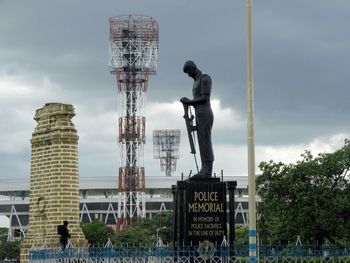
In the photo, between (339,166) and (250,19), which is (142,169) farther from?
(250,19)

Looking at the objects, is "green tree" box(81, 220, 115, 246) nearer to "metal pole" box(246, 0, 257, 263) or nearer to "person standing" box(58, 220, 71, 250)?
"person standing" box(58, 220, 71, 250)

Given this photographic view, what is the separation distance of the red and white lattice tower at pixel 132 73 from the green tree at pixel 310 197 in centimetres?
4268

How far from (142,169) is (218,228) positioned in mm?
64470

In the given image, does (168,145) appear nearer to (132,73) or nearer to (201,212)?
(132,73)

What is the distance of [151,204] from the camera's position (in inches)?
3841

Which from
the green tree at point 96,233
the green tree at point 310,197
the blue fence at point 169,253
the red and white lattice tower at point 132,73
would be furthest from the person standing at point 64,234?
the red and white lattice tower at point 132,73

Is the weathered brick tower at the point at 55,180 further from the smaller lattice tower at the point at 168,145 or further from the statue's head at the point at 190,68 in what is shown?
the smaller lattice tower at the point at 168,145

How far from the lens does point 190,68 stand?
18.2 meters

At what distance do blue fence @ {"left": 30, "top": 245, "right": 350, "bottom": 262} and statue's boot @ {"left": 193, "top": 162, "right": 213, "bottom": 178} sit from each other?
75.3 inches

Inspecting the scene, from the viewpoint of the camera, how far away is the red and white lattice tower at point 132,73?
3127 inches

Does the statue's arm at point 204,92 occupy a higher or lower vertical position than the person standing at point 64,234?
higher

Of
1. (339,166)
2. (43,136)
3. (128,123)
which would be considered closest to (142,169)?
(128,123)

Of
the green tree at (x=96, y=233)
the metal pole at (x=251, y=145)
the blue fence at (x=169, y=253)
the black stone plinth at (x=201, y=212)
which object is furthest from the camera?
the green tree at (x=96, y=233)

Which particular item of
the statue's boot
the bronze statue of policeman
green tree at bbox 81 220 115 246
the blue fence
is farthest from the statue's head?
green tree at bbox 81 220 115 246
